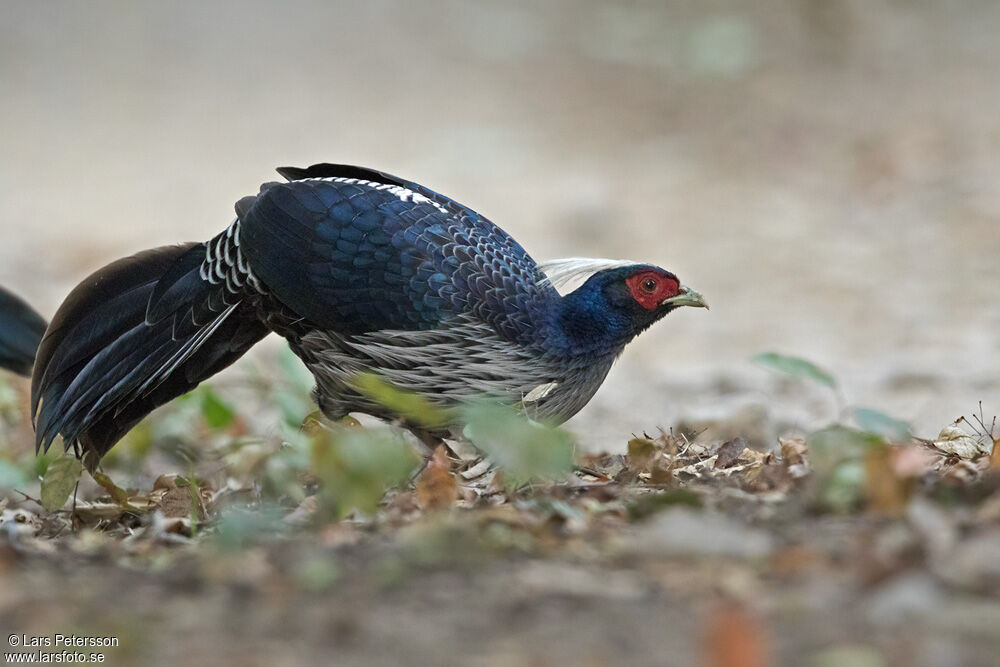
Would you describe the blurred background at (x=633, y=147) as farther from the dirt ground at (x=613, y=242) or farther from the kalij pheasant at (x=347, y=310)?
the kalij pheasant at (x=347, y=310)

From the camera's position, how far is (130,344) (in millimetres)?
4566

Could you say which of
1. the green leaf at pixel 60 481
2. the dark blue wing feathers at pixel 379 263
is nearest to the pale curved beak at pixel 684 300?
the dark blue wing feathers at pixel 379 263

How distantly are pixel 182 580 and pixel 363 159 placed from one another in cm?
939

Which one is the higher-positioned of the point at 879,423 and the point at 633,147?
the point at 633,147

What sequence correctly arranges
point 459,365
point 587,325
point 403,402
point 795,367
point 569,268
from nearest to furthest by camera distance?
point 403,402
point 795,367
point 459,365
point 587,325
point 569,268

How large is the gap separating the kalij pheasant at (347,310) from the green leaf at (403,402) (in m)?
0.07

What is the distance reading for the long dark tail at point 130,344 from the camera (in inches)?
179

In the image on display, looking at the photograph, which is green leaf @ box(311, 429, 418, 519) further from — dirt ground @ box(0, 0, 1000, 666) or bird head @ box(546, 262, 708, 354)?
bird head @ box(546, 262, 708, 354)

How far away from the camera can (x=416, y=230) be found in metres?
4.39

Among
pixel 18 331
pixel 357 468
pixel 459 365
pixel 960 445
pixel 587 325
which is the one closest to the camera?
pixel 357 468

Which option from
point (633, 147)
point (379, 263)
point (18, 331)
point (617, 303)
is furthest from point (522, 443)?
point (633, 147)

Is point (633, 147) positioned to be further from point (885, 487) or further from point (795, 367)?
point (885, 487)

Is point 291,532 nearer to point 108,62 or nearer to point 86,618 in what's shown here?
point 86,618

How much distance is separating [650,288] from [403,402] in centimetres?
132
